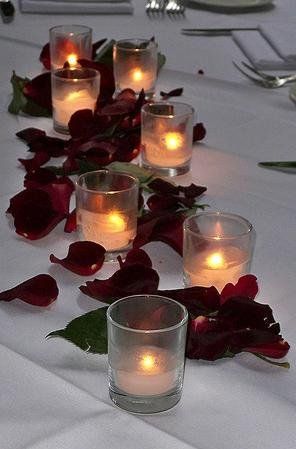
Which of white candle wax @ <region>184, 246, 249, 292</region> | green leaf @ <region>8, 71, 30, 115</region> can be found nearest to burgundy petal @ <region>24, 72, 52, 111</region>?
green leaf @ <region>8, 71, 30, 115</region>

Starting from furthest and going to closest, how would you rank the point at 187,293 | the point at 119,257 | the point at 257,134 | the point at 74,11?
the point at 74,11 < the point at 257,134 < the point at 119,257 < the point at 187,293

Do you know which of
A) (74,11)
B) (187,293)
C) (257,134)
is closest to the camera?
(187,293)

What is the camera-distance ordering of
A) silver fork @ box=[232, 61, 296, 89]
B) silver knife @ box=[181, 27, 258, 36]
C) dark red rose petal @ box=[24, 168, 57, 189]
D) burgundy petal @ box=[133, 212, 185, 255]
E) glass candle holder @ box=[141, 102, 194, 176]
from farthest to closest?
silver knife @ box=[181, 27, 258, 36], silver fork @ box=[232, 61, 296, 89], glass candle holder @ box=[141, 102, 194, 176], dark red rose petal @ box=[24, 168, 57, 189], burgundy petal @ box=[133, 212, 185, 255]

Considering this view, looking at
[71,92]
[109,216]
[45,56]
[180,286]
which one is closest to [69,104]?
[71,92]

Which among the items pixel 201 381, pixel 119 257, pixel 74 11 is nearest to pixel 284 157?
pixel 119 257

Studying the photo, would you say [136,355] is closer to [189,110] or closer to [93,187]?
[93,187]

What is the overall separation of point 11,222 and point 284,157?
48 cm

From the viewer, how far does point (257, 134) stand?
169cm

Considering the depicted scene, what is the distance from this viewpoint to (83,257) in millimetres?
1156

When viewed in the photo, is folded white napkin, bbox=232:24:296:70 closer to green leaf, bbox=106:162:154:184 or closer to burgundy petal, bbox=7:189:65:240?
green leaf, bbox=106:162:154:184

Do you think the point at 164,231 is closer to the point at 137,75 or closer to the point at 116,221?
the point at 116,221

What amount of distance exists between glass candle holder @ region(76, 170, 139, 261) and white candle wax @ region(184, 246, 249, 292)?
0.13m

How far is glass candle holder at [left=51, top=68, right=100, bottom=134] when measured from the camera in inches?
65.7

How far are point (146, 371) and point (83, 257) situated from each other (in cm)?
29
